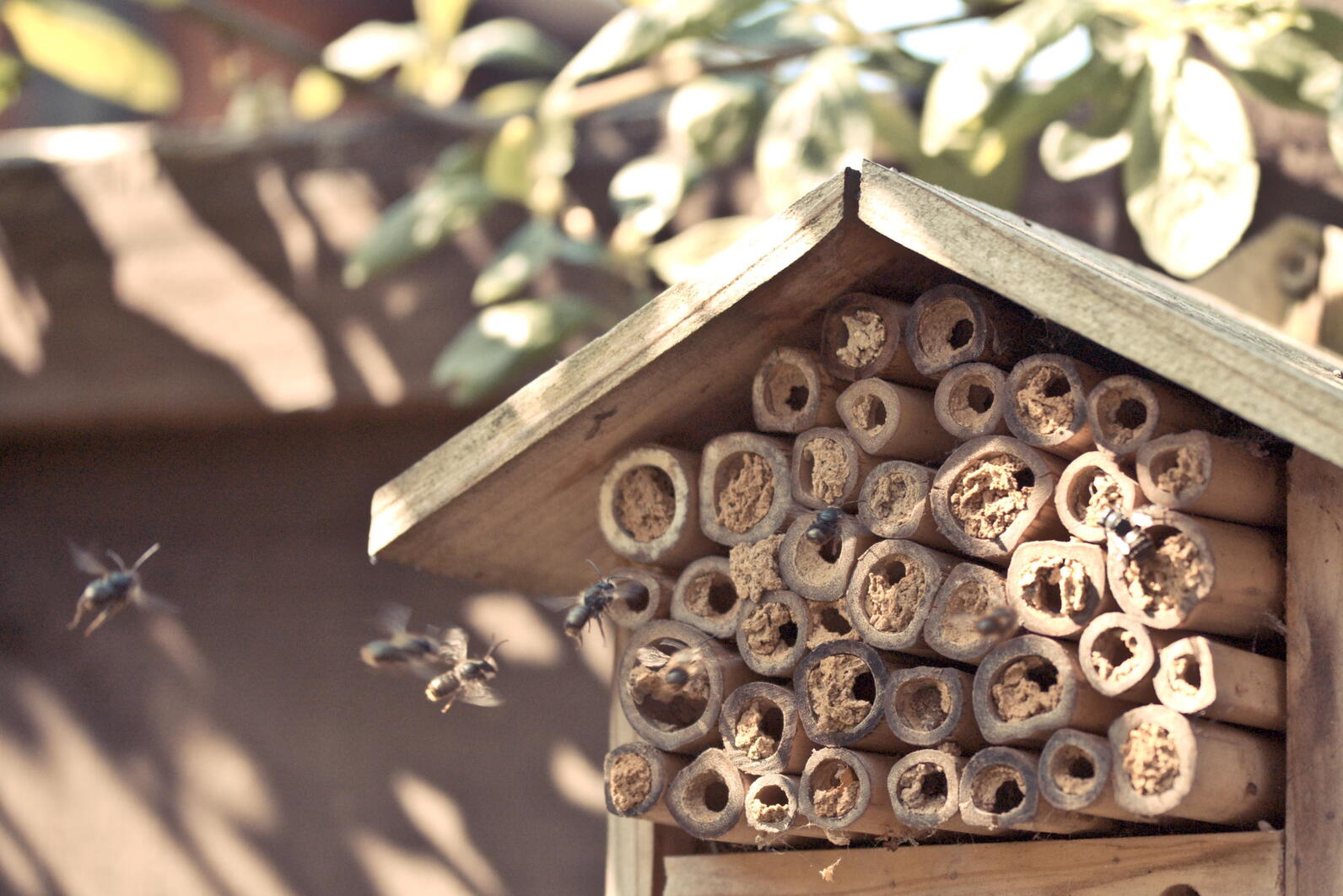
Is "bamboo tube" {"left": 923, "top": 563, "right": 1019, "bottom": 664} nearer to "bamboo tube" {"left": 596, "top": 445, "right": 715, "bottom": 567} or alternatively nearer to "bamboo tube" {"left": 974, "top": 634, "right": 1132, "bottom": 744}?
"bamboo tube" {"left": 974, "top": 634, "right": 1132, "bottom": 744}

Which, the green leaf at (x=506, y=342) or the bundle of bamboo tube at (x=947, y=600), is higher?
the green leaf at (x=506, y=342)

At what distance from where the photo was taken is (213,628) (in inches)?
110

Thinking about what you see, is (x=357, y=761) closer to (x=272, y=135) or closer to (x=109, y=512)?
(x=109, y=512)

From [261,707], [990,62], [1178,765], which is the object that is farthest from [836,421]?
[261,707]

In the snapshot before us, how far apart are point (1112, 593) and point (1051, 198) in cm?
136

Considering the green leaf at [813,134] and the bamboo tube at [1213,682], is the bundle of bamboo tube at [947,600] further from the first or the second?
the green leaf at [813,134]

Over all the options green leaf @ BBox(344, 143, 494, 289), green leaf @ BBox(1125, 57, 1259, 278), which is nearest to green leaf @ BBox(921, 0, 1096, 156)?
green leaf @ BBox(1125, 57, 1259, 278)

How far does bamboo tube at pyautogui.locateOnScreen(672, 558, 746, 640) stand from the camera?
125 centimetres

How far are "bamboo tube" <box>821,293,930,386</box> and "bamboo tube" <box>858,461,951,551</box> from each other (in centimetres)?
9

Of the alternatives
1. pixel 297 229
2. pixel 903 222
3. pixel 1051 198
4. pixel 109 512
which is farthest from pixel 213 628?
pixel 903 222

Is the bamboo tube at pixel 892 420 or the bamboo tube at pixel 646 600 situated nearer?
the bamboo tube at pixel 892 420

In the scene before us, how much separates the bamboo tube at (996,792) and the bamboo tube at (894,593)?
0.11 meters

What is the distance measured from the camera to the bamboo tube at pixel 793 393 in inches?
48.5

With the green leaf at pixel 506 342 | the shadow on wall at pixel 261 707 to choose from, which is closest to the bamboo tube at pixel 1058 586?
the green leaf at pixel 506 342
